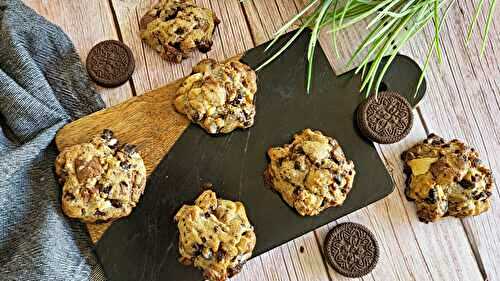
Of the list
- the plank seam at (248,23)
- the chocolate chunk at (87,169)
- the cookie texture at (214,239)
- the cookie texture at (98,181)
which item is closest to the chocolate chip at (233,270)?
the cookie texture at (214,239)

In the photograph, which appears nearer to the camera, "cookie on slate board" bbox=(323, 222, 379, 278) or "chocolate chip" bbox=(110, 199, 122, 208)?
"chocolate chip" bbox=(110, 199, 122, 208)

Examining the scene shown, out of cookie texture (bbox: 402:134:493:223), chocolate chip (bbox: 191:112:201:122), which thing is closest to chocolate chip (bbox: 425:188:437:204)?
cookie texture (bbox: 402:134:493:223)

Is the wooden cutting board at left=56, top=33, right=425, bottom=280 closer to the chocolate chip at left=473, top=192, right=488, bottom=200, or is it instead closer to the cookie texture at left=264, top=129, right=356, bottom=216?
the cookie texture at left=264, top=129, right=356, bottom=216

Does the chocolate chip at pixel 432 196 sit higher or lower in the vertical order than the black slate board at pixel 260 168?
lower

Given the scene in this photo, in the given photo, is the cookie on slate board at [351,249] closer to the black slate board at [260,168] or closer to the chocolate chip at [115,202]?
the black slate board at [260,168]

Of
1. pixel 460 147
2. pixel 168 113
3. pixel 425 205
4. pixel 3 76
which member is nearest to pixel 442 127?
pixel 460 147

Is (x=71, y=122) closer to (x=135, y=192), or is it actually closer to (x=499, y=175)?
(x=135, y=192)
